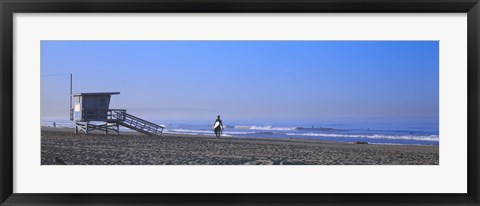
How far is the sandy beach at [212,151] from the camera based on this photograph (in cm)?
1090

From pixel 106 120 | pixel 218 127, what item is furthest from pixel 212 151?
pixel 106 120

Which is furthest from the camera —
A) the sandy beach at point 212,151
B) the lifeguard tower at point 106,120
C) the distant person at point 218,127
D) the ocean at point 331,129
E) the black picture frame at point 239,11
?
the lifeguard tower at point 106,120

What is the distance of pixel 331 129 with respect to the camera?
48.8 feet

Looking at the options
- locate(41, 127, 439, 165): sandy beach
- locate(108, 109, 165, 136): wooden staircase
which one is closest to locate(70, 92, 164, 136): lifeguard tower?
locate(108, 109, 165, 136): wooden staircase

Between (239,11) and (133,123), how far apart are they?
1114 cm

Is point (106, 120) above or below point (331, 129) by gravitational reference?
above

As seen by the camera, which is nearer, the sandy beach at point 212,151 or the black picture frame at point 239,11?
the black picture frame at point 239,11

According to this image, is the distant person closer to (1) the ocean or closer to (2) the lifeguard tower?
(1) the ocean

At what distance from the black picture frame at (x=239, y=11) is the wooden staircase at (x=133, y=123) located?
377 inches

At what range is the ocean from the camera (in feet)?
38.5

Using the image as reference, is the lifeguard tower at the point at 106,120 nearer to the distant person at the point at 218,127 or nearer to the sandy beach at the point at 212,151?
the sandy beach at the point at 212,151

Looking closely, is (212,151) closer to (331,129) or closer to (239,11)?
(331,129)

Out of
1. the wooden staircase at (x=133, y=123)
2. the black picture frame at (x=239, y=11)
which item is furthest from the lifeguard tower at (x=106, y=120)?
the black picture frame at (x=239, y=11)

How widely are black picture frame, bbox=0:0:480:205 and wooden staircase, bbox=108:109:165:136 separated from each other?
957cm
